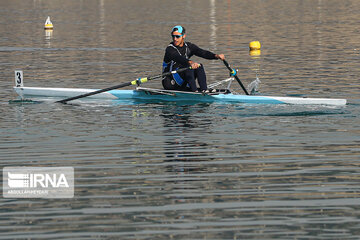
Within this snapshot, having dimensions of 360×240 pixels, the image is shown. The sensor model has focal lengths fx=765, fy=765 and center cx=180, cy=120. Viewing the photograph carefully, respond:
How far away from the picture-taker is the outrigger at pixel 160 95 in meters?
17.4

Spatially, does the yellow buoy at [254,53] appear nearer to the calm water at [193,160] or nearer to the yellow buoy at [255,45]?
the yellow buoy at [255,45]

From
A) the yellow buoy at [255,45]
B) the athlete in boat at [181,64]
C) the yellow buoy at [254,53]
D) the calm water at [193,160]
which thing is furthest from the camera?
the yellow buoy at [255,45]

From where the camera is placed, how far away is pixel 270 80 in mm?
23406

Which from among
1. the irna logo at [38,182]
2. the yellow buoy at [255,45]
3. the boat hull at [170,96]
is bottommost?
the irna logo at [38,182]

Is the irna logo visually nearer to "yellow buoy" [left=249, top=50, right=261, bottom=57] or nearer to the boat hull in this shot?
the boat hull

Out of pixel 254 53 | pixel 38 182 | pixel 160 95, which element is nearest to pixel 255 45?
pixel 254 53

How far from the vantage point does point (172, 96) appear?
740 inches

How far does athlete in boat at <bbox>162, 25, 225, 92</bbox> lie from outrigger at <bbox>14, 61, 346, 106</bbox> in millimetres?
229

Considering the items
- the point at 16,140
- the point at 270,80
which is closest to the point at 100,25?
the point at 270,80

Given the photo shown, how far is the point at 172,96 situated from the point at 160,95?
0.35m

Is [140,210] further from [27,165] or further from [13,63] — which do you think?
[13,63]

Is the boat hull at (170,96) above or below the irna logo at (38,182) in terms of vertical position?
above

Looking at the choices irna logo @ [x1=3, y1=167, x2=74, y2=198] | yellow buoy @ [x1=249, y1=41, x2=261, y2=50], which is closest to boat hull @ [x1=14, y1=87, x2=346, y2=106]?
irna logo @ [x1=3, y1=167, x2=74, y2=198]

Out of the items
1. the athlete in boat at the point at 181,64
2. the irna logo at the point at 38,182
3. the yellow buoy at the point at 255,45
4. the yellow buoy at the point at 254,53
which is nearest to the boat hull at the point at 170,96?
the athlete in boat at the point at 181,64
